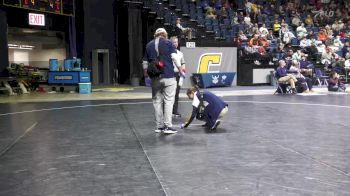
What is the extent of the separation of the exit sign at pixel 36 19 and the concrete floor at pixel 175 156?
11.4 m

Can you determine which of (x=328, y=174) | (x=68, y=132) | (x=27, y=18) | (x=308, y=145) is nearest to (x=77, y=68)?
(x=27, y=18)

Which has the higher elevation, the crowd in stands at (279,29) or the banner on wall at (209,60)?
the crowd in stands at (279,29)

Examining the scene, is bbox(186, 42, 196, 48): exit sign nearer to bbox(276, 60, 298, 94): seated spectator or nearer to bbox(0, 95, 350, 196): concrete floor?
bbox(276, 60, 298, 94): seated spectator

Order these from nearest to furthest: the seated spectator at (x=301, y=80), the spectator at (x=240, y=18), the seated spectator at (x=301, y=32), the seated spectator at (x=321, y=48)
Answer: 1. the seated spectator at (x=301, y=80)
2. the seated spectator at (x=321, y=48)
3. the seated spectator at (x=301, y=32)
4. the spectator at (x=240, y=18)

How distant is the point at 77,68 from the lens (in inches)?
752

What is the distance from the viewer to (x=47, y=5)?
1831 cm

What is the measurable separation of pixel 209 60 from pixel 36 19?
8391 mm

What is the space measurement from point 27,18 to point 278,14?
15096 millimetres

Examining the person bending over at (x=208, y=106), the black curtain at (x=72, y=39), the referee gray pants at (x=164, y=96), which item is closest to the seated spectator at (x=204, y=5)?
the black curtain at (x=72, y=39)

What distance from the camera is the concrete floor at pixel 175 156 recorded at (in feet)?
14.6

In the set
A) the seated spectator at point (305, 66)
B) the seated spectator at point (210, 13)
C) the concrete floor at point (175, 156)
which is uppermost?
the seated spectator at point (210, 13)

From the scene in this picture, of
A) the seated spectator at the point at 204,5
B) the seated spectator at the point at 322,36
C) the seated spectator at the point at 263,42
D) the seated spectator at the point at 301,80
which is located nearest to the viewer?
the seated spectator at the point at 301,80

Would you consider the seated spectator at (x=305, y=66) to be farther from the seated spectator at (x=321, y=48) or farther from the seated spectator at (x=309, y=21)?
the seated spectator at (x=309, y=21)

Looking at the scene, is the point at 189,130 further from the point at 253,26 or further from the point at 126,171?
the point at 253,26
